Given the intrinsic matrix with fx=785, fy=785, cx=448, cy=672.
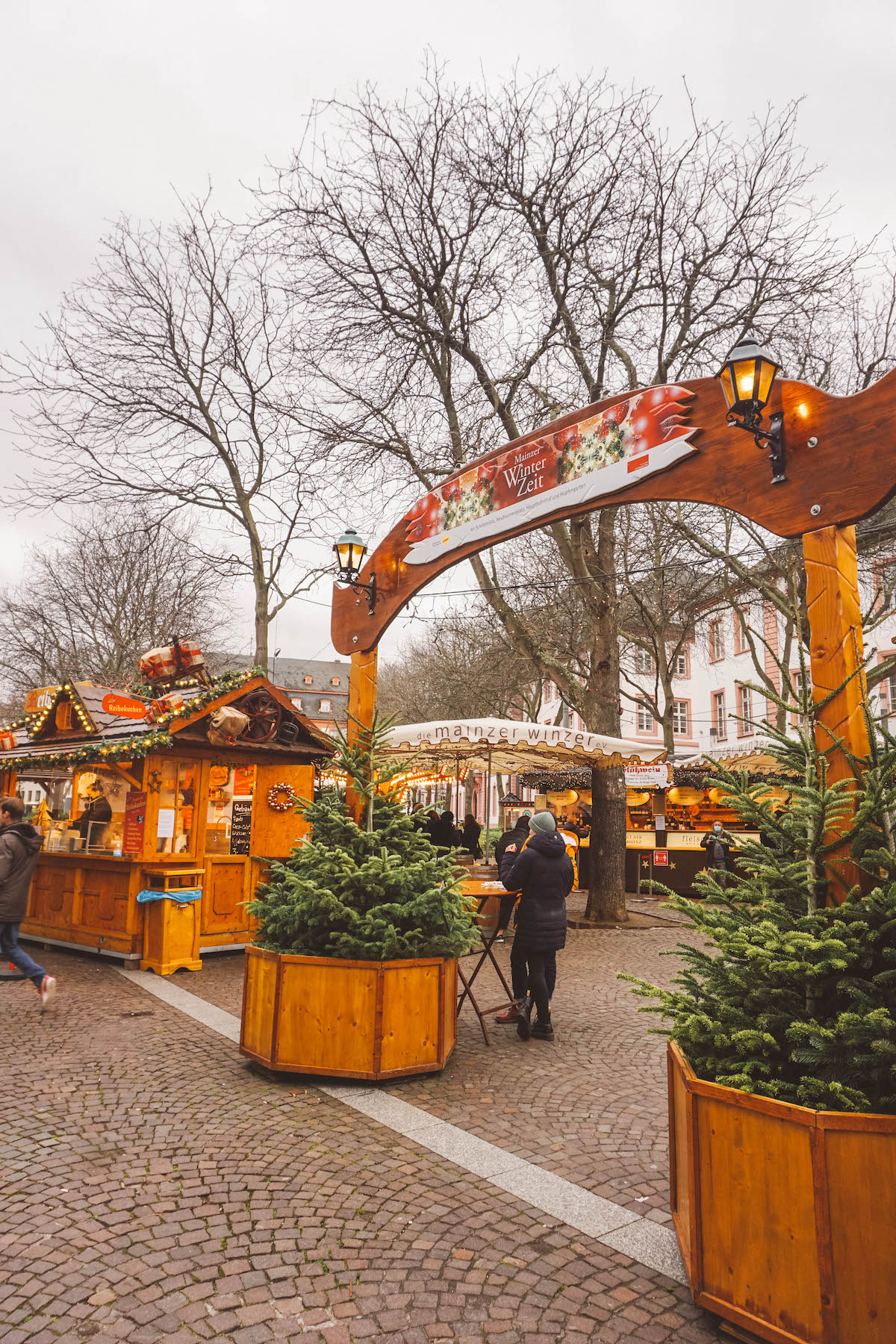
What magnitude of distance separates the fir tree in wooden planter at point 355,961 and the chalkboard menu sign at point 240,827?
5113mm

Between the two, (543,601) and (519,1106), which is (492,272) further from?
(519,1106)

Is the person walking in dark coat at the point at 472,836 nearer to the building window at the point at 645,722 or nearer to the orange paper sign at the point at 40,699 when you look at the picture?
the orange paper sign at the point at 40,699

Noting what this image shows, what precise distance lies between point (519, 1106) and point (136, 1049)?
123 inches

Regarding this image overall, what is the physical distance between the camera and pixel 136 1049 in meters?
6.18

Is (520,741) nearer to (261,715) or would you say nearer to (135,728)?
(261,715)

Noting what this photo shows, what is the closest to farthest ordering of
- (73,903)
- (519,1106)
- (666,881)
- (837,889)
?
(837,889)
(519,1106)
(73,903)
(666,881)

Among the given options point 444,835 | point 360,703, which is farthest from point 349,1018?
point 444,835

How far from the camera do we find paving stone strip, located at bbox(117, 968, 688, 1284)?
343 centimetres

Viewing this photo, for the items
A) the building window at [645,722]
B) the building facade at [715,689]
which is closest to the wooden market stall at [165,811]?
the building facade at [715,689]

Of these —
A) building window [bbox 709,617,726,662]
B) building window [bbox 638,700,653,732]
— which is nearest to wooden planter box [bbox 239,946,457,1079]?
building window [bbox 709,617,726,662]

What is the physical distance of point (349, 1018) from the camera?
5418 mm

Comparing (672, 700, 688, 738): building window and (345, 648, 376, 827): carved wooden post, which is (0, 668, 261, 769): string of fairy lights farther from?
(672, 700, 688, 738): building window

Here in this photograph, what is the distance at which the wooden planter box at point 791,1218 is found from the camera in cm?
256

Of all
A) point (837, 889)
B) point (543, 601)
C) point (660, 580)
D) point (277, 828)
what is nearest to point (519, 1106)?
point (837, 889)
